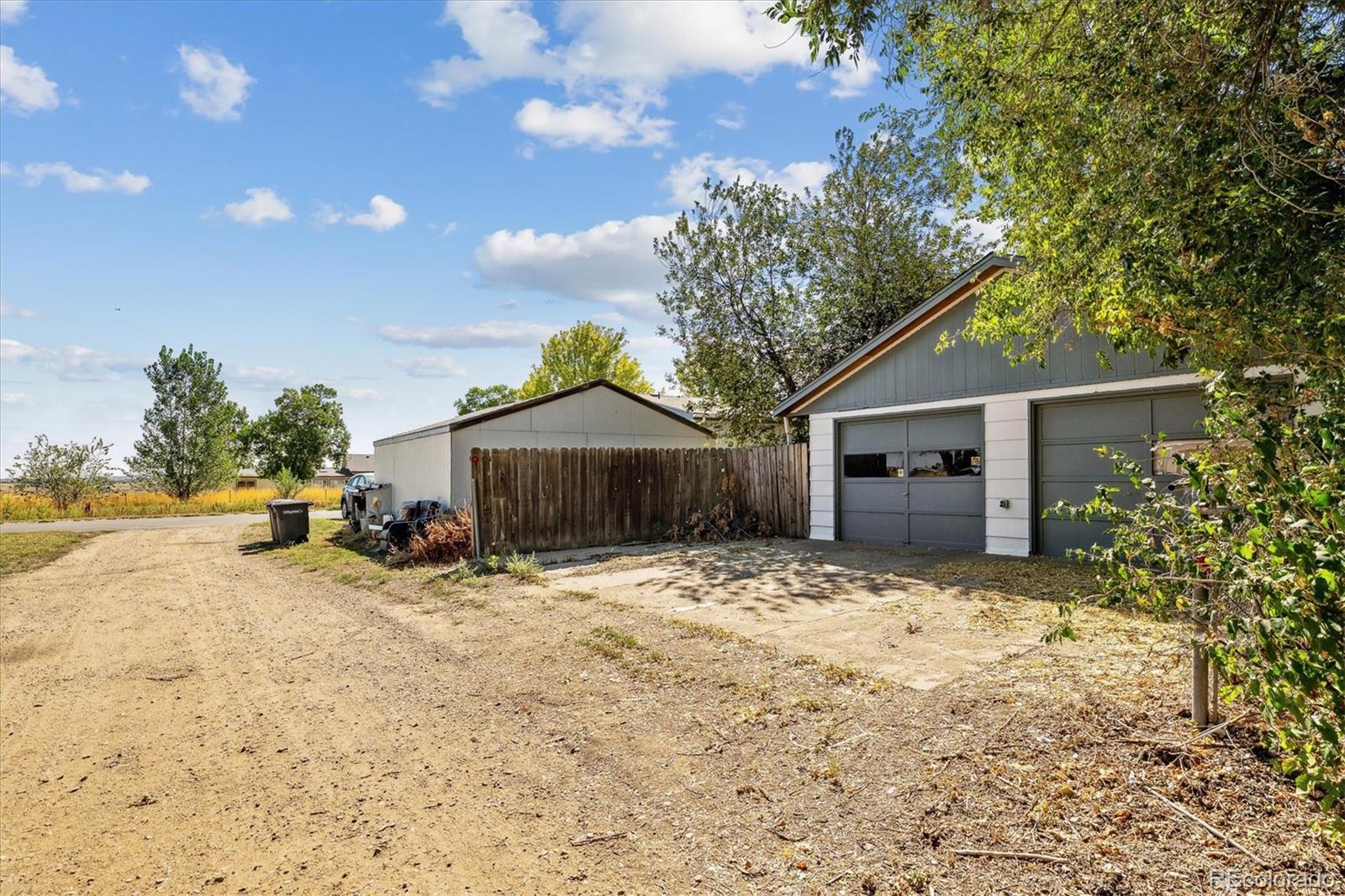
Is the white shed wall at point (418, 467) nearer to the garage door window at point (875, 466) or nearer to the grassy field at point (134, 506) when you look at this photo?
the grassy field at point (134, 506)

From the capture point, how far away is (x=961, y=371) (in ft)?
32.9

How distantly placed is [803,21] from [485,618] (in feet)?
19.2

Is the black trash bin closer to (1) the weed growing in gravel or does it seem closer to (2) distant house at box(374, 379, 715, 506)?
(2) distant house at box(374, 379, 715, 506)

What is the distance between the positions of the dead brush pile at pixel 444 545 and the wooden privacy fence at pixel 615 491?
0.34 metres

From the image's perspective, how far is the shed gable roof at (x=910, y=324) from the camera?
29.5 ft

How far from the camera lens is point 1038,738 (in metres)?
3.11

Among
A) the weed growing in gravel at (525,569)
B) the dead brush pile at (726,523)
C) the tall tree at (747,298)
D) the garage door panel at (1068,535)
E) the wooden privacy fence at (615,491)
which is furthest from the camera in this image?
the tall tree at (747,298)

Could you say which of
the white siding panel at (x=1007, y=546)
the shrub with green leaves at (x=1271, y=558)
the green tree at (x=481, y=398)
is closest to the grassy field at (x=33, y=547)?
the shrub with green leaves at (x=1271, y=558)

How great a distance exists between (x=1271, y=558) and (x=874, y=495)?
979 cm

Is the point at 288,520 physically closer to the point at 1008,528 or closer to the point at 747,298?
the point at 747,298

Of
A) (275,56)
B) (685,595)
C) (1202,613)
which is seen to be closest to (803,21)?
(1202,613)

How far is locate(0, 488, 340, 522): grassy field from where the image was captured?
22250 millimetres

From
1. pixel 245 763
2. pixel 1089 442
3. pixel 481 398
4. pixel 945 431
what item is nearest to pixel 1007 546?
pixel 1089 442

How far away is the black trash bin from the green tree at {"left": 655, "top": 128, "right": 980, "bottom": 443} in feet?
34.4
